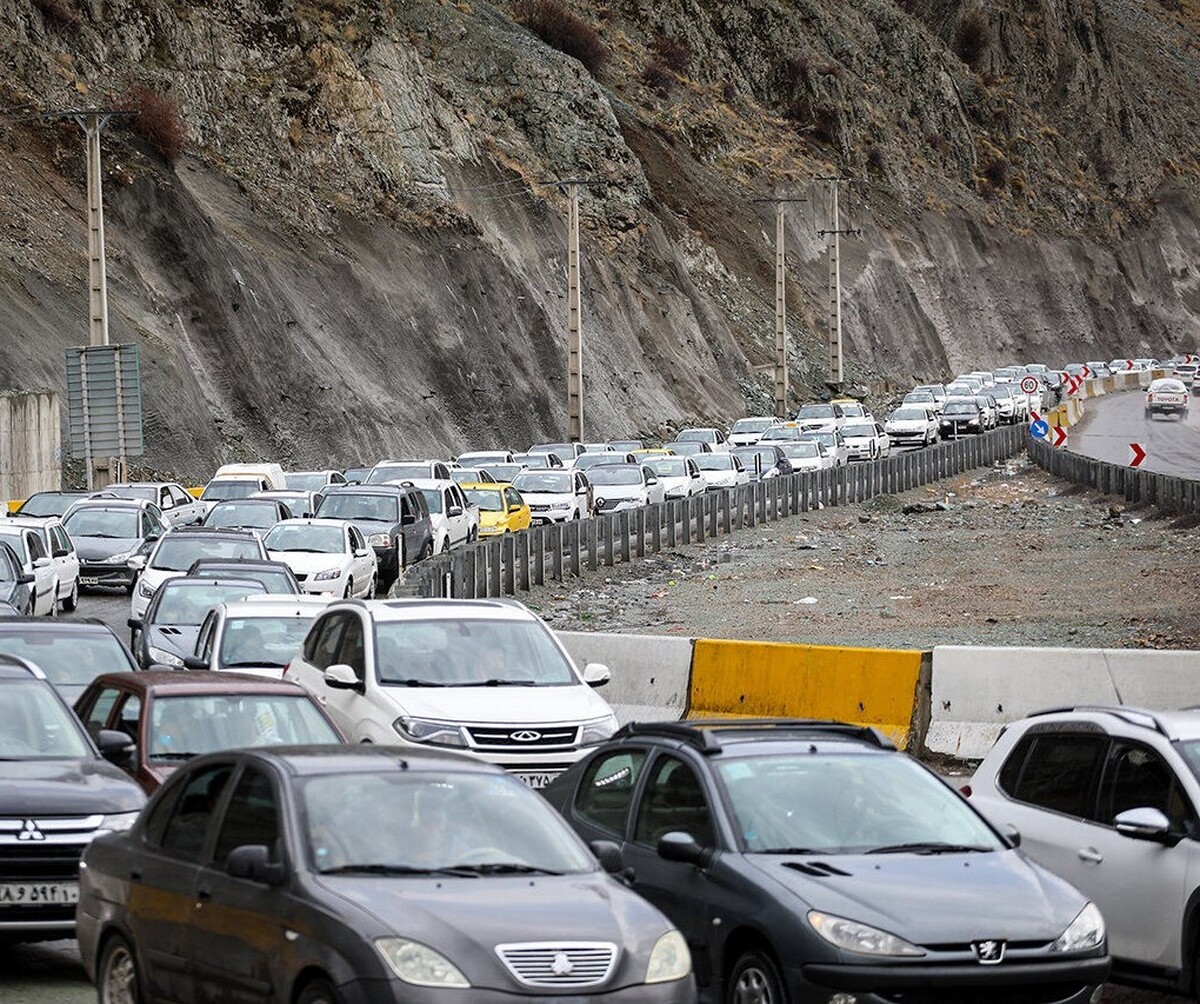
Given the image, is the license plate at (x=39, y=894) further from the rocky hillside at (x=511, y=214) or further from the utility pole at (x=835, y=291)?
the utility pole at (x=835, y=291)

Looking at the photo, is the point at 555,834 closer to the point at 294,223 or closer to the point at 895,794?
the point at 895,794

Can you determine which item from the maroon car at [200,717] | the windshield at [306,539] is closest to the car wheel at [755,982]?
the maroon car at [200,717]

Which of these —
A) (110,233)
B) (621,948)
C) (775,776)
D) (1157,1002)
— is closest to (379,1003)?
(621,948)

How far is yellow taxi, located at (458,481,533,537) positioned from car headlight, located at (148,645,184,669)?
20524 mm

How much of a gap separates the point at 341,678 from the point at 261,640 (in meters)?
4.65

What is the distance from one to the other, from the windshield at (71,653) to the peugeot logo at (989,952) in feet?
31.0

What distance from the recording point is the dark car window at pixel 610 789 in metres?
10.6

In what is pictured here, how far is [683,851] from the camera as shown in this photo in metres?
9.55

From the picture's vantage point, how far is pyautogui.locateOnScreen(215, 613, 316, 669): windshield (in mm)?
19984

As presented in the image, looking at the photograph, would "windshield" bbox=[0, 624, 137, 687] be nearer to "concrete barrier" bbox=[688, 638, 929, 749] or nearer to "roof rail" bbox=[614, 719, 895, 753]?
"concrete barrier" bbox=[688, 638, 929, 749]

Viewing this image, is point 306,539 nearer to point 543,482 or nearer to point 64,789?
point 543,482

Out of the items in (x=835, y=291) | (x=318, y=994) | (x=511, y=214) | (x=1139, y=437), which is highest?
(x=511, y=214)

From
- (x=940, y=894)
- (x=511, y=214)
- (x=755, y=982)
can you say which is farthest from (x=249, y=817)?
(x=511, y=214)

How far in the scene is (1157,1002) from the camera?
11133mm
